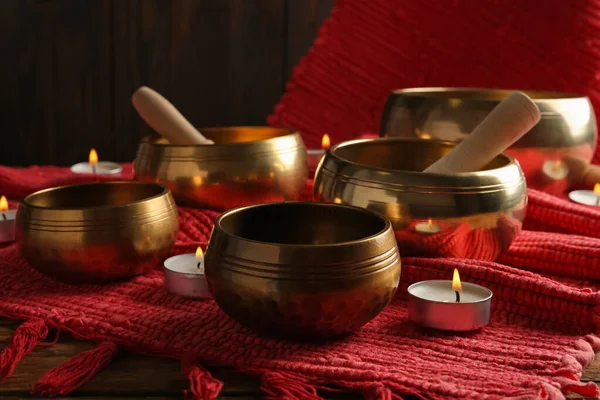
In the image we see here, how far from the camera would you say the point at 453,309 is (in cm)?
68

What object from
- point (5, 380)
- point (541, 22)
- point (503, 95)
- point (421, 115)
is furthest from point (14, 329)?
point (541, 22)

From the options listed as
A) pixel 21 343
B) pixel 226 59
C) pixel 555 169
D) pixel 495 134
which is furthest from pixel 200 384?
pixel 226 59

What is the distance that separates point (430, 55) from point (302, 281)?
96 centimetres

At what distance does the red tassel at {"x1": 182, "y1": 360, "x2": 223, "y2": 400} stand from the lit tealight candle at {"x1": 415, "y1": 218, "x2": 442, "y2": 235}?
271 mm

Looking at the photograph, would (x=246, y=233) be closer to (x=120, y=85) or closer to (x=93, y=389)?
(x=93, y=389)

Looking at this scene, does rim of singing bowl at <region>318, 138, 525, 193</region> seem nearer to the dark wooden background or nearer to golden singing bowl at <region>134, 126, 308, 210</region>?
golden singing bowl at <region>134, 126, 308, 210</region>

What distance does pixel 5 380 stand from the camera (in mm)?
602

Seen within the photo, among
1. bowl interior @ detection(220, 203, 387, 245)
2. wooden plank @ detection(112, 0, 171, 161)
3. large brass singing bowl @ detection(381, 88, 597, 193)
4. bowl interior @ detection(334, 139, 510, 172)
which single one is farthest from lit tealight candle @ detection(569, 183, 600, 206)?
wooden plank @ detection(112, 0, 171, 161)

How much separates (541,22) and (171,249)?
0.85 meters

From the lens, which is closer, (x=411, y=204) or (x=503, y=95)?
(x=411, y=204)

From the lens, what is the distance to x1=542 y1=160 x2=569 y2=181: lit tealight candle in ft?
3.43

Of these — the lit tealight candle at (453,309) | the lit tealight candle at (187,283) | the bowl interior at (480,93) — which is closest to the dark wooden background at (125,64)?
the bowl interior at (480,93)

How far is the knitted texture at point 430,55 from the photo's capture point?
137cm

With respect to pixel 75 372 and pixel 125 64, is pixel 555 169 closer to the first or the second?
pixel 75 372
